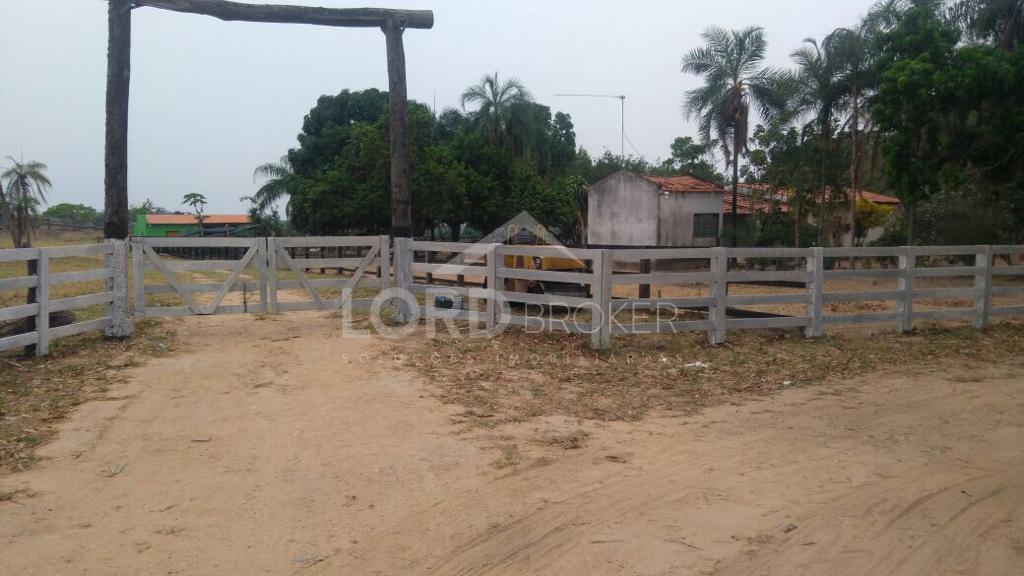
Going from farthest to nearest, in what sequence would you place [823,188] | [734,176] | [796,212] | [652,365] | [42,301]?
[734,176] < [796,212] < [823,188] < [652,365] < [42,301]

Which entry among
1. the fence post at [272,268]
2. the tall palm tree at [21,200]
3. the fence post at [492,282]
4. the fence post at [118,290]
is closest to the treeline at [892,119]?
the fence post at [492,282]

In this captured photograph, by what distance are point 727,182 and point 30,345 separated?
34.4 meters

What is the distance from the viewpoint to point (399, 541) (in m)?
4.66

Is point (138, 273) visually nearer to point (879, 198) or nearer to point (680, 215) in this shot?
point (680, 215)

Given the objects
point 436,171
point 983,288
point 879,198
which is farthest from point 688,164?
point 983,288

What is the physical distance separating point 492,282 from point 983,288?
776cm

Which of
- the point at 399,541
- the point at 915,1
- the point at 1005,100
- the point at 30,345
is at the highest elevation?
the point at 915,1

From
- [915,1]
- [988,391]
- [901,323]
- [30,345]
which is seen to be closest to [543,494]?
[988,391]

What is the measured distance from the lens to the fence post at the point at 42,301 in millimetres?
8906

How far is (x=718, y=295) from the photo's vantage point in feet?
34.5

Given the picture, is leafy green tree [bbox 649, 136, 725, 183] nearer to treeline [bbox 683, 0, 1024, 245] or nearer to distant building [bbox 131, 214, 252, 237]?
treeline [bbox 683, 0, 1024, 245]

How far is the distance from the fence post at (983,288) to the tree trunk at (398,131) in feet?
29.4

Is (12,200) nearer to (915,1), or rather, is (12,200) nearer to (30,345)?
(30,345)

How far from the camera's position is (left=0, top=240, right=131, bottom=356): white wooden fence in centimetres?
861
